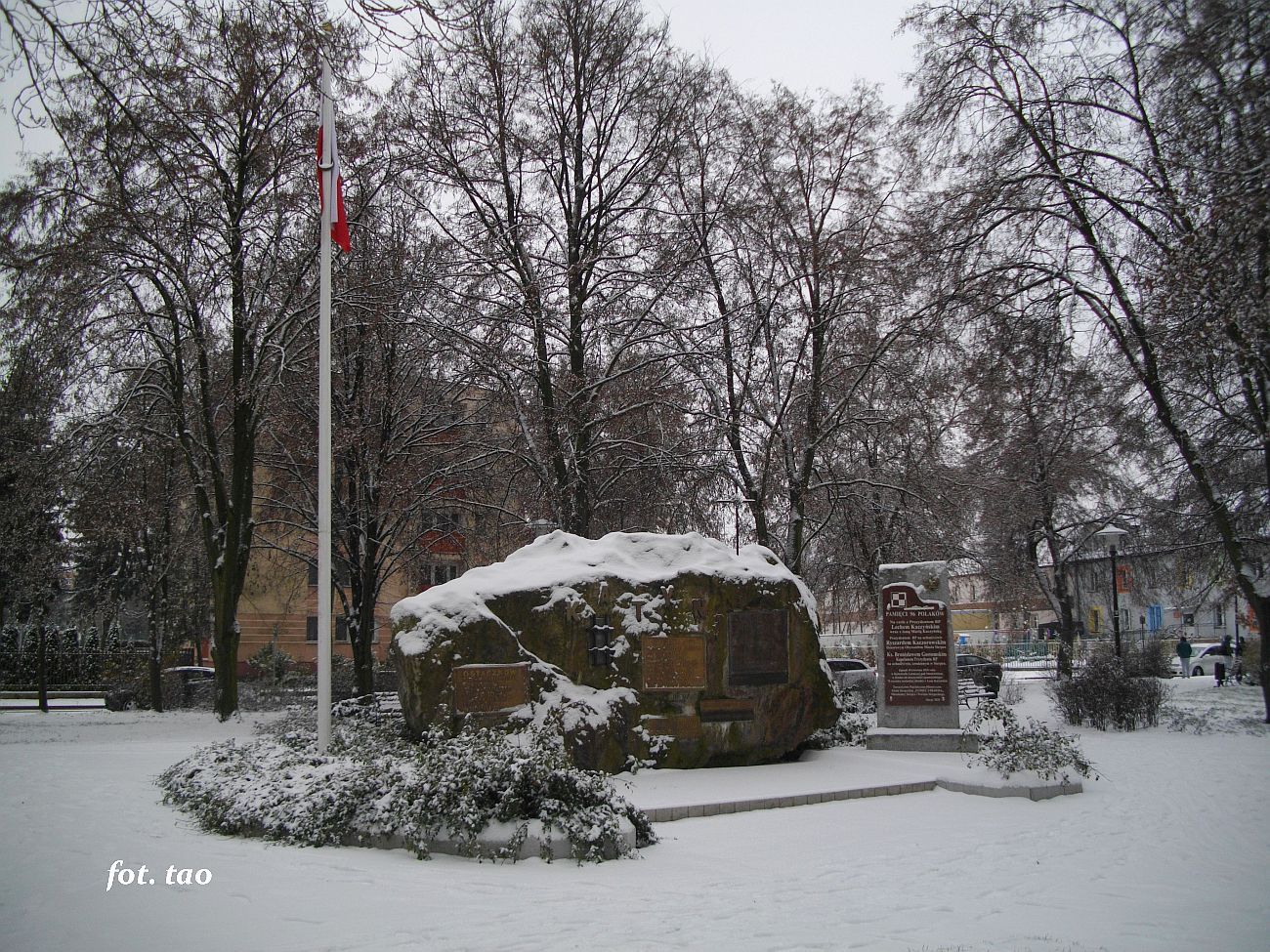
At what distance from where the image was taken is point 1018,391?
1797 centimetres

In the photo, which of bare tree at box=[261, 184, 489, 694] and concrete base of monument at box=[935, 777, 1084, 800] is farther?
bare tree at box=[261, 184, 489, 694]

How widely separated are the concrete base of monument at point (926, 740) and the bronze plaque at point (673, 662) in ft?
12.9

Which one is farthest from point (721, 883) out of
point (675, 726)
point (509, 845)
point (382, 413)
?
point (382, 413)

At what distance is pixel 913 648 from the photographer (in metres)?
14.7

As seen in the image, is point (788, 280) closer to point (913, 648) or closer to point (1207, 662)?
point (913, 648)

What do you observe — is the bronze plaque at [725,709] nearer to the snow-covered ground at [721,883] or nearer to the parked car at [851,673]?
the snow-covered ground at [721,883]

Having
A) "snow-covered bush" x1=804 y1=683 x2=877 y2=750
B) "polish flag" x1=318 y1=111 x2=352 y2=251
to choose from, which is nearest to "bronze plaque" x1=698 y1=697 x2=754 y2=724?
"snow-covered bush" x1=804 y1=683 x2=877 y2=750

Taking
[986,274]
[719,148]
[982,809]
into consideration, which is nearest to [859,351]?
[986,274]

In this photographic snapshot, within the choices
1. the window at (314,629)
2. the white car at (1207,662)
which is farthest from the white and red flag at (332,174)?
the white car at (1207,662)

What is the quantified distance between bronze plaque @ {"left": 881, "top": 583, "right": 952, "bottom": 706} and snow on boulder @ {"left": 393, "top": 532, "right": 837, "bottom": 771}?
2.15 meters

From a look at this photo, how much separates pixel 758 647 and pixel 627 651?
1923mm

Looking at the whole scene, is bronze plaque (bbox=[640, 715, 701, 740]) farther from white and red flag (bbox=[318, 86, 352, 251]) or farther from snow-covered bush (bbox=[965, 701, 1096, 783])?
white and red flag (bbox=[318, 86, 352, 251])

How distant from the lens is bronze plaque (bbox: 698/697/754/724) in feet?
39.3

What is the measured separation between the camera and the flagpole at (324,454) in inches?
365
